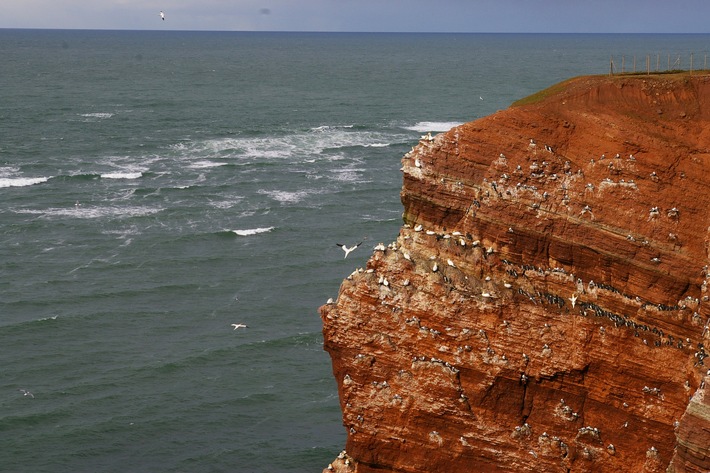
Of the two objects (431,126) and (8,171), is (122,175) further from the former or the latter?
(431,126)

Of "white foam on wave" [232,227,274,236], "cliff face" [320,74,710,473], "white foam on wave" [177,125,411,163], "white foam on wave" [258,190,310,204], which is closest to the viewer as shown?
"cliff face" [320,74,710,473]

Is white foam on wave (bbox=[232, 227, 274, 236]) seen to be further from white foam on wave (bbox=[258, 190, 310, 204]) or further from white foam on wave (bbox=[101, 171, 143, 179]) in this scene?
white foam on wave (bbox=[101, 171, 143, 179])

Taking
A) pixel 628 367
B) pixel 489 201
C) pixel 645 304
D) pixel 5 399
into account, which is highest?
pixel 489 201

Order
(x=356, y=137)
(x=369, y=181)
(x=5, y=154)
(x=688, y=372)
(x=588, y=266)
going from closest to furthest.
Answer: (x=688, y=372) < (x=588, y=266) < (x=369, y=181) < (x=5, y=154) < (x=356, y=137)

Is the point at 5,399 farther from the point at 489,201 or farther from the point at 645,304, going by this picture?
the point at 645,304

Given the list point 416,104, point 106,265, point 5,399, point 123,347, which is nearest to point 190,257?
point 106,265

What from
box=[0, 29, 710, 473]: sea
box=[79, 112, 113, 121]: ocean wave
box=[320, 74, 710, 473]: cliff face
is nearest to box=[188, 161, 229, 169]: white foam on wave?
box=[0, 29, 710, 473]: sea

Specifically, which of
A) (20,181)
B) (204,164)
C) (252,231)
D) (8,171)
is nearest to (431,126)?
(204,164)

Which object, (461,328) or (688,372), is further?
(461,328)
